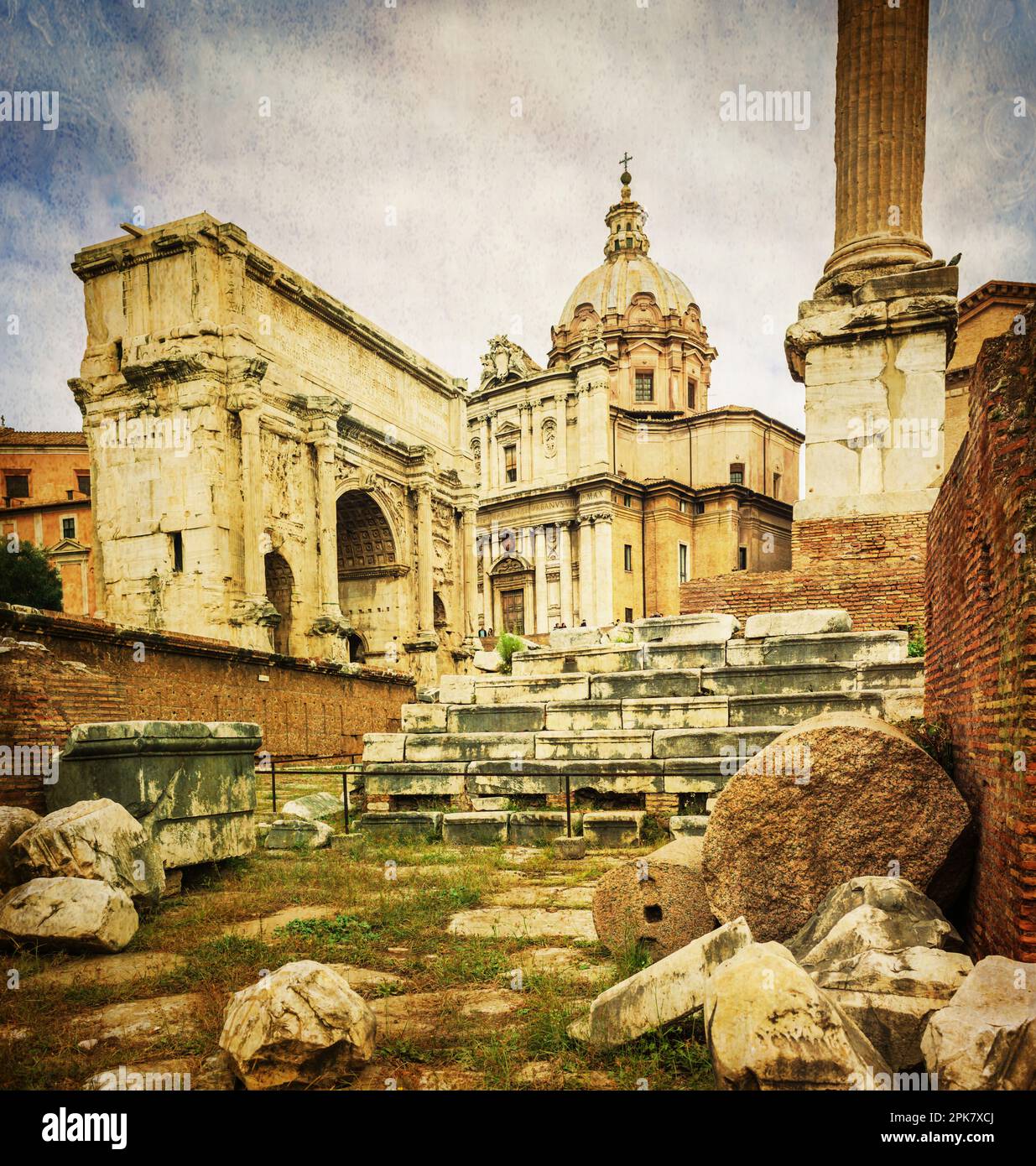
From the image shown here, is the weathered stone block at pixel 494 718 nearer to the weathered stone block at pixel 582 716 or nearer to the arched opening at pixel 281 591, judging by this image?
the weathered stone block at pixel 582 716

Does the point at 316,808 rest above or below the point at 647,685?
below

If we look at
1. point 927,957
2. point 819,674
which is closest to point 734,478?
point 819,674

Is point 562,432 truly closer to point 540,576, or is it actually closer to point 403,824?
point 540,576

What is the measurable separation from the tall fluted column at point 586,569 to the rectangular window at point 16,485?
102ft

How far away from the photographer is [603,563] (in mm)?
38531

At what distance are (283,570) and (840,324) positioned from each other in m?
16.5

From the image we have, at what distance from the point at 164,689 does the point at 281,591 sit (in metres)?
11.0

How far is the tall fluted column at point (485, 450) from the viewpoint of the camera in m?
43.4

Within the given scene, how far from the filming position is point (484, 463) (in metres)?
43.6

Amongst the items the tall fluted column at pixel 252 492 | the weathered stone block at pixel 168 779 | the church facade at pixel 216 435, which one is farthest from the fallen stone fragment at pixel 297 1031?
the tall fluted column at pixel 252 492

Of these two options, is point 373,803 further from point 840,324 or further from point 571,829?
point 840,324

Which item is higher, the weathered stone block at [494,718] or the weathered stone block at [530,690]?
the weathered stone block at [530,690]

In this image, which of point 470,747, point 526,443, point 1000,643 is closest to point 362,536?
point 526,443

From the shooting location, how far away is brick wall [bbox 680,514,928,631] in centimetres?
1004
